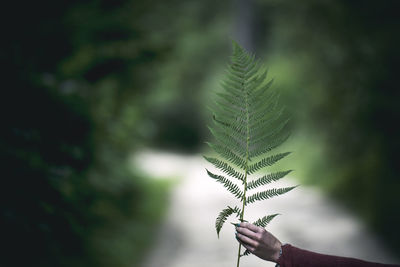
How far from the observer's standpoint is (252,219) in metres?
7.93

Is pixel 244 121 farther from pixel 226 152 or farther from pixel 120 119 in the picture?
pixel 120 119

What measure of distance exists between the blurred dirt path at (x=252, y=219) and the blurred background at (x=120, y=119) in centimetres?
22

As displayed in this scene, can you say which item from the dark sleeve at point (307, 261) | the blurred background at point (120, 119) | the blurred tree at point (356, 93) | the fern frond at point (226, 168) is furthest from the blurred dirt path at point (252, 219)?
the fern frond at point (226, 168)

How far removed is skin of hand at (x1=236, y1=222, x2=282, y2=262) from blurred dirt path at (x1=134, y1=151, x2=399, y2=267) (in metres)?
4.68

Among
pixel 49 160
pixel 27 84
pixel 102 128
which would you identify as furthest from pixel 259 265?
pixel 27 84

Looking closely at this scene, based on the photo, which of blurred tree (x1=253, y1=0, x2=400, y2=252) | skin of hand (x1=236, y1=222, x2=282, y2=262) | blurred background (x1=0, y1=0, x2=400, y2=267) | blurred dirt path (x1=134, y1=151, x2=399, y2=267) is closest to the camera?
skin of hand (x1=236, y1=222, x2=282, y2=262)

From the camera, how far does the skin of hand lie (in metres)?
1.44

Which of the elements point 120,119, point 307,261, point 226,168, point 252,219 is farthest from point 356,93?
point 226,168

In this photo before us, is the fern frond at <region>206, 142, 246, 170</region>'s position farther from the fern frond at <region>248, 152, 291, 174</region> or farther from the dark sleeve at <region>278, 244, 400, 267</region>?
the dark sleeve at <region>278, 244, 400, 267</region>

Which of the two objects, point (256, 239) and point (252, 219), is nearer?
point (256, 239)

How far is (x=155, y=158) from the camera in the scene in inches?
→ 781

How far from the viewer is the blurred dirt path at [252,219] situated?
6.09 metres

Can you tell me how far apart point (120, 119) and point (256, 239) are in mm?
6808

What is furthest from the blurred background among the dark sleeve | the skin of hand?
the dark sleeve
